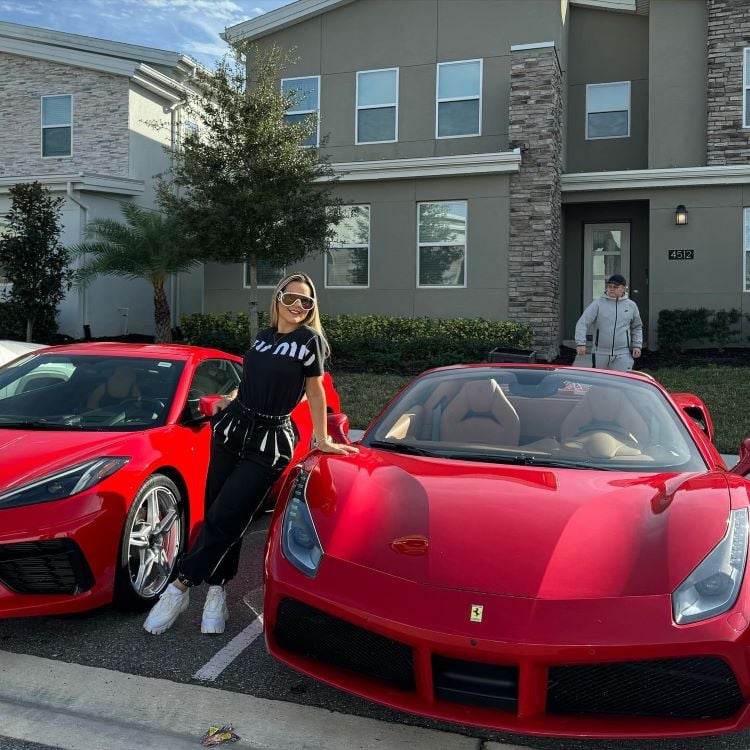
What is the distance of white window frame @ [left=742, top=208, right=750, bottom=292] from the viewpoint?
1491 centimetres

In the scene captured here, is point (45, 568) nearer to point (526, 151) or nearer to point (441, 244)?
point (441, 244)

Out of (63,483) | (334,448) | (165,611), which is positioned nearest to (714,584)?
(334,448)

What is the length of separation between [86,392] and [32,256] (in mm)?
11156

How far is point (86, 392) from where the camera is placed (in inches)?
185

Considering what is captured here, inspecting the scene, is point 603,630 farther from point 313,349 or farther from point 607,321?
point 607,321

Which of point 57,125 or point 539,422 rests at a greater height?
point 57,125

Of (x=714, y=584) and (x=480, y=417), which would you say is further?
(x=480, y=417)

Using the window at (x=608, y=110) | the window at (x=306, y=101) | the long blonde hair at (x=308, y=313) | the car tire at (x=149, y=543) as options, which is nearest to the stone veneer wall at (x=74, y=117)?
the window at (x=306, y=101)

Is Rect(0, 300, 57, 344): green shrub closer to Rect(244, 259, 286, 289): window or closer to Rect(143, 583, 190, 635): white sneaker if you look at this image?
Rect(244, 259, 286, 289): window

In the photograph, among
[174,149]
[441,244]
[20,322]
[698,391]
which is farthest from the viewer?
[174,149]

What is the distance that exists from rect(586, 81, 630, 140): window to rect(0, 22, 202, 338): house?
9.03 m

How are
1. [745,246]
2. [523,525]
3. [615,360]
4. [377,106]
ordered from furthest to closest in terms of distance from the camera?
[377,106]
[745,246]
[615,360]
[523,525]

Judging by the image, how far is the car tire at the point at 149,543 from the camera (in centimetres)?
371

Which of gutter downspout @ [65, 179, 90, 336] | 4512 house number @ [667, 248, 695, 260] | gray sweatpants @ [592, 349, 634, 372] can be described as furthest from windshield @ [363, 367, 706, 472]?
gutter downspout @ [65, 179, 90, 336]
